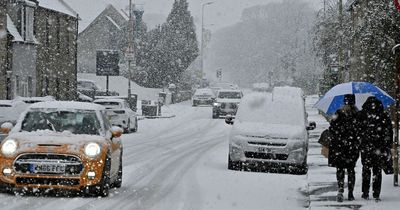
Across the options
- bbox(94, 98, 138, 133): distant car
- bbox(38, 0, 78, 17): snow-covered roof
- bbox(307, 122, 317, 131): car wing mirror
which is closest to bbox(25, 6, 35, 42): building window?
bbox(38, 0, 78, 17): snow-covered roof

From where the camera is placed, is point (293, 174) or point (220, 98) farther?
point (220, 98)

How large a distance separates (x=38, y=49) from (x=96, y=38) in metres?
45.8

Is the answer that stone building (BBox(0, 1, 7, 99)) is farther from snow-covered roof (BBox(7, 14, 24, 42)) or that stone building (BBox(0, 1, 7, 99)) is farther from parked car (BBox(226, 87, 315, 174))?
parked car (BBox(226, 87, 315, 174))

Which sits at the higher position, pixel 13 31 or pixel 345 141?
pixel 13 31

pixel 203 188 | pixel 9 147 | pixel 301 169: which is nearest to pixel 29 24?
pixel 301 169

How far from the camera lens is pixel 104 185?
42.3 feet

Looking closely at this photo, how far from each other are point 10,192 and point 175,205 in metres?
2.68

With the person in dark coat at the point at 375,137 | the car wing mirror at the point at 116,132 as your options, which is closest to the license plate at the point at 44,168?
the car wing mirror at the point at 116,132

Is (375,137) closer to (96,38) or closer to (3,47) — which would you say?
(3,47)

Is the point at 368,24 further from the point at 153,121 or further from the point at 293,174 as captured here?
the point at 153,121

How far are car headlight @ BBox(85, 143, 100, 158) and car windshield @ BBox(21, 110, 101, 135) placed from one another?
86 cm

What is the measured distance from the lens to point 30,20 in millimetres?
45969

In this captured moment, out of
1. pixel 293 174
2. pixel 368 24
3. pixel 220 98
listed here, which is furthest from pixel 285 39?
pixel 293 174

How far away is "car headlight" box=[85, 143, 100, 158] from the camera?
41.7 feet
